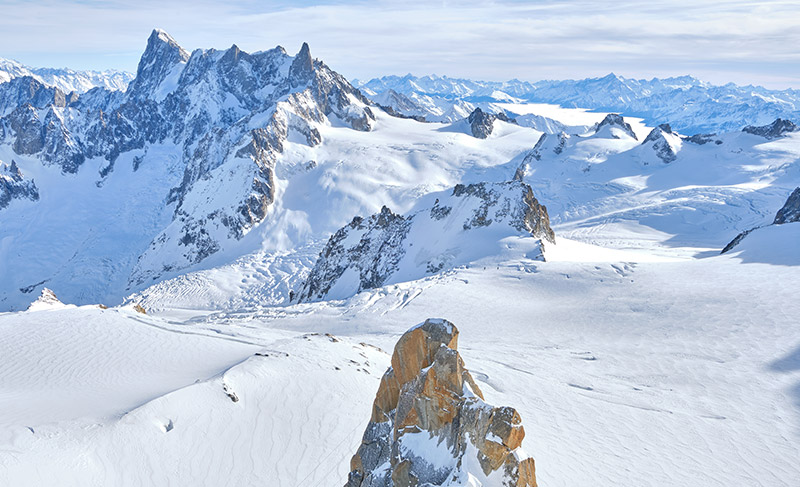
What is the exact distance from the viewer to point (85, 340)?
2534 cm

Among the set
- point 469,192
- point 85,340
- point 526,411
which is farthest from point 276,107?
point 526,411

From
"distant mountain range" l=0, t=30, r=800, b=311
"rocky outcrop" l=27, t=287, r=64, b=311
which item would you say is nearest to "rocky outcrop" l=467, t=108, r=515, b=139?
"distant mountain range" l=0, t=30, r=800, b=311

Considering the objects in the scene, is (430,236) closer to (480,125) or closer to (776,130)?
(480,125)

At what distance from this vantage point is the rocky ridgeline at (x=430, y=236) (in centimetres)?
5375

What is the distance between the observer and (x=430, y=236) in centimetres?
5731

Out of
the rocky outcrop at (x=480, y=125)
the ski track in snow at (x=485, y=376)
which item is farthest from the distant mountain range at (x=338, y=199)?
the ski track in snow at (x=485, y=376)

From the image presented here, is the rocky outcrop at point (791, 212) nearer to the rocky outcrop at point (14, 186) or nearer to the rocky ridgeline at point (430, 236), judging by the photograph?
the rocky ridgeline at point (430, 236)

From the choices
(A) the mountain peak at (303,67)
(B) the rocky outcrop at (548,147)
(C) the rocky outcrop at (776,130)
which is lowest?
(B) the rocky outcrop at (548,147)

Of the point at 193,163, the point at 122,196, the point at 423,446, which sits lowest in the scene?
the point at 122,196

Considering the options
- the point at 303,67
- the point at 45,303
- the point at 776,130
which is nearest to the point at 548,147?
the point at 776,130

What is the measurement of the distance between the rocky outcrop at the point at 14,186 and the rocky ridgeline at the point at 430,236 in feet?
482

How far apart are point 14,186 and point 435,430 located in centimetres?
19718

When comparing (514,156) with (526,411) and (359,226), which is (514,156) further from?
(526,411)

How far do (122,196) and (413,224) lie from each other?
14688 cm
